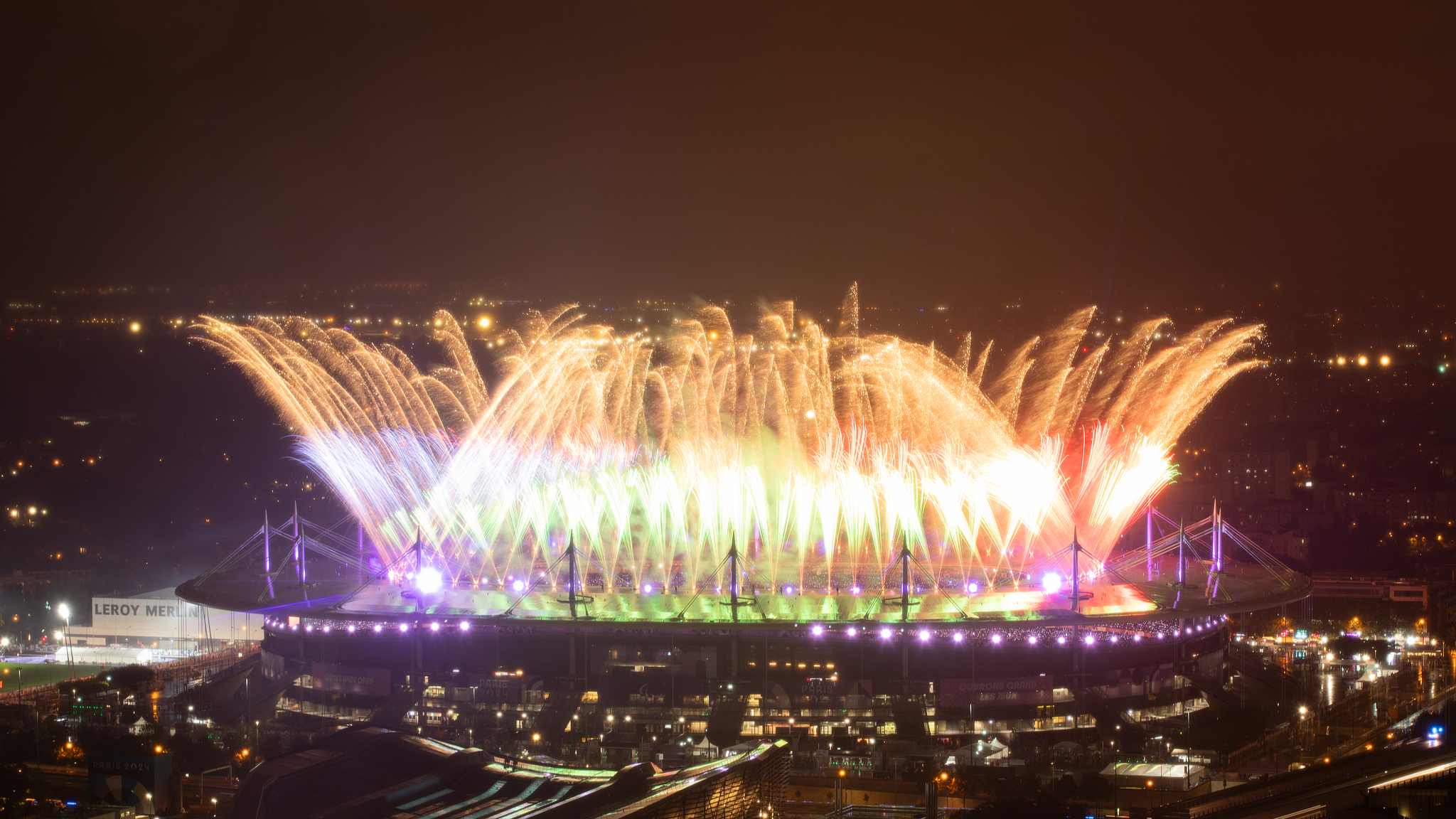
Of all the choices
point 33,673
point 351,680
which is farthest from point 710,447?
point 33,673

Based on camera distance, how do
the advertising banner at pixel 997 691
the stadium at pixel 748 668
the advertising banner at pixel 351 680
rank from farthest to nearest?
the advertising banner at pixel 351 680 < the advertising banner at pixel 997 691 < the stadium at pixel 748 668

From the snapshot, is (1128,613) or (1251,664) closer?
(1128,613)

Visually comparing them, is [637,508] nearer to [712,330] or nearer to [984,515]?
[712,330]

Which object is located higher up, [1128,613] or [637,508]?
[637,508]

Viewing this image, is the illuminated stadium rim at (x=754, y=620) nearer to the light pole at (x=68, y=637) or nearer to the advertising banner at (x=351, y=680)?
the advertising banner at (x=351, y=680)

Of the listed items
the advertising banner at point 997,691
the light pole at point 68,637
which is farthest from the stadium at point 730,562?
the light pole at point 68,637

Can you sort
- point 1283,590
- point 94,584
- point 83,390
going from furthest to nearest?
point 83,390, point 94,584, point 1283,590

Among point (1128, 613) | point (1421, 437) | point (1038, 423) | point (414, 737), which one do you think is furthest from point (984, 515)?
point (1421, 437)

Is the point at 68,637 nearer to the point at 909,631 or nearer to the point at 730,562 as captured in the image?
the point at 730,562
